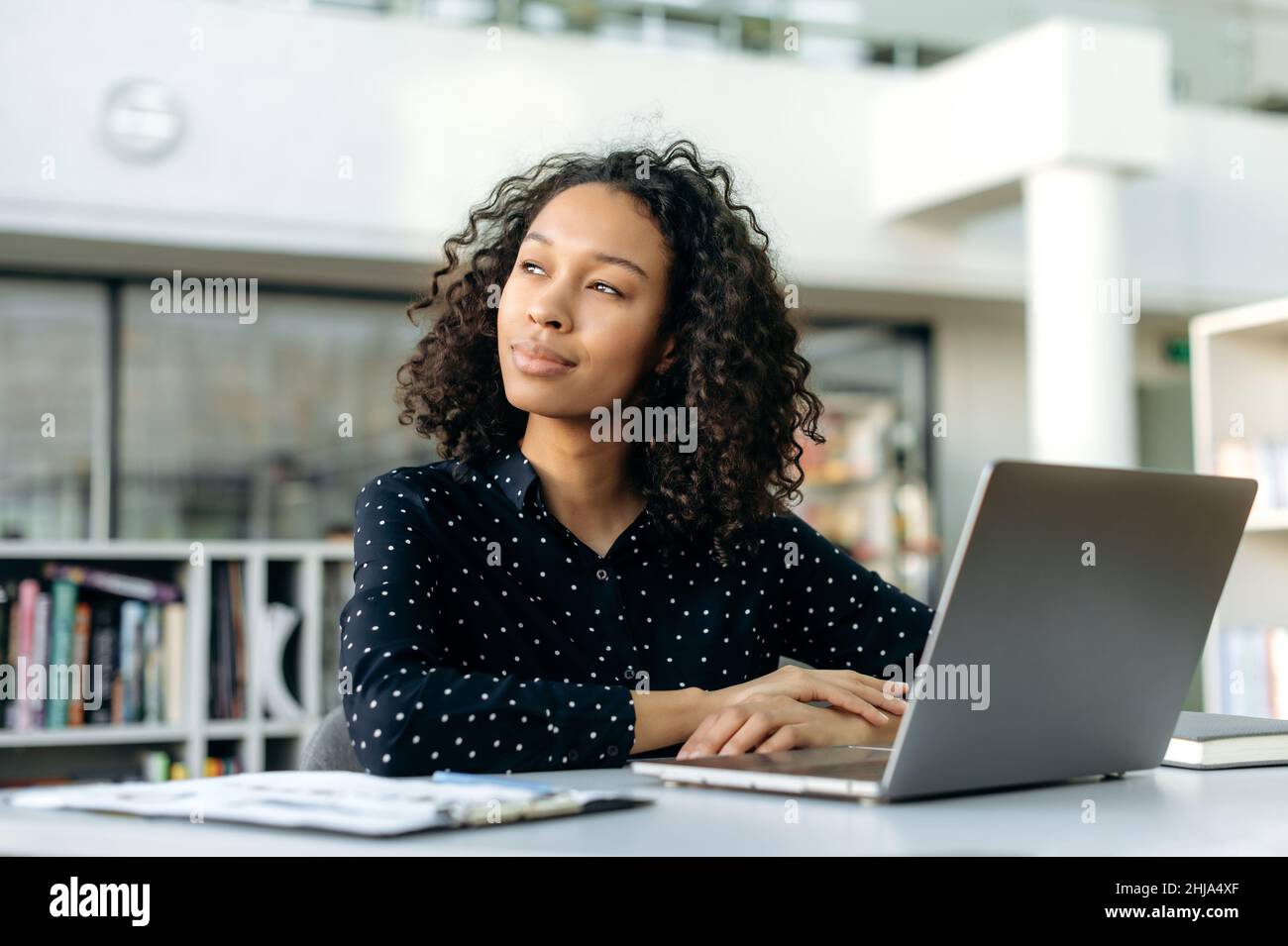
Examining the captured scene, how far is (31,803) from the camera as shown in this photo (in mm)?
874

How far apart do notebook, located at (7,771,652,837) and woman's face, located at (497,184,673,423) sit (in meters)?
0.70

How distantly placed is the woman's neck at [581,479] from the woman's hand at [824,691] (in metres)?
0.37

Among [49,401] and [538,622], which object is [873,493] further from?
[538,622]

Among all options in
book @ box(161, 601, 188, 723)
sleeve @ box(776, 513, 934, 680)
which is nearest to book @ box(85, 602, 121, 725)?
book @ box(161, 601, 188, 723)

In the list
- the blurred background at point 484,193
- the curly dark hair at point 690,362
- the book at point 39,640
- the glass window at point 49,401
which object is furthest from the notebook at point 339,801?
the glass window at point 49,401

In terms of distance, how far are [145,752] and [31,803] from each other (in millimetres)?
3078

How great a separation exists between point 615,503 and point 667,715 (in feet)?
1.56

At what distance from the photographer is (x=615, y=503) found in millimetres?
1707

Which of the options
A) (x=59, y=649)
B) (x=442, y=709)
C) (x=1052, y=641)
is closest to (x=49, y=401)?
(x=59, y=649)

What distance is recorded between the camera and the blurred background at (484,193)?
13.1 ft

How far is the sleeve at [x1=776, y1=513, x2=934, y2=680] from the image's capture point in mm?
1750

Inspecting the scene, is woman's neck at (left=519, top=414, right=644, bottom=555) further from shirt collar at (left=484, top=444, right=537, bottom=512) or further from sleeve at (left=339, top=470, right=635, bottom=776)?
sleeve at (left=339, top=470, right=635, bottom=776)
